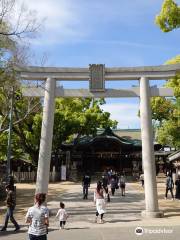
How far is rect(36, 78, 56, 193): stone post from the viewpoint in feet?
57.2

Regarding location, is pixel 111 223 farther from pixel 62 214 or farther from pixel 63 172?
pixel 63 172

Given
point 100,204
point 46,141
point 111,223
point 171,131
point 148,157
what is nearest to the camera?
→ point 111,223

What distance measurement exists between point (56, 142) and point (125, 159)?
38.4ft

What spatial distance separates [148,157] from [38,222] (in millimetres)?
10022

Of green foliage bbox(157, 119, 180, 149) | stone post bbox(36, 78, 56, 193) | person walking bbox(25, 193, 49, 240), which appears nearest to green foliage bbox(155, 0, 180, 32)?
stone post bbox(36, 78, 56, 193)

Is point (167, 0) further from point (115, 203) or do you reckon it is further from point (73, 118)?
point (73, 118)

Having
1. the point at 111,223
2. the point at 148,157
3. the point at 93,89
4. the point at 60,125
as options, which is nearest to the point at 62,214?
the point at 111,223

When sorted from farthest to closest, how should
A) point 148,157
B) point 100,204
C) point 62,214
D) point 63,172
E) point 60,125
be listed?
point 60,125 < point 63,172 < point 148,157 < point 100,204 < point 62,214

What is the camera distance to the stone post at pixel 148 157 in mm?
17000

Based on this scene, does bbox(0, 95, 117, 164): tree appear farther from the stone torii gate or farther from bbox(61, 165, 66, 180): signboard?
the stone torii gate

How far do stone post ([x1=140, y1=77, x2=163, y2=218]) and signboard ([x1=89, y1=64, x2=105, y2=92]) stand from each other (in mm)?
1824

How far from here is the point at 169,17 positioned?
47.9 feet

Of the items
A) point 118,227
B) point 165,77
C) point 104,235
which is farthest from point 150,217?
point 165,77

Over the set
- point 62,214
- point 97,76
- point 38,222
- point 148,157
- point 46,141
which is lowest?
point 62,214
